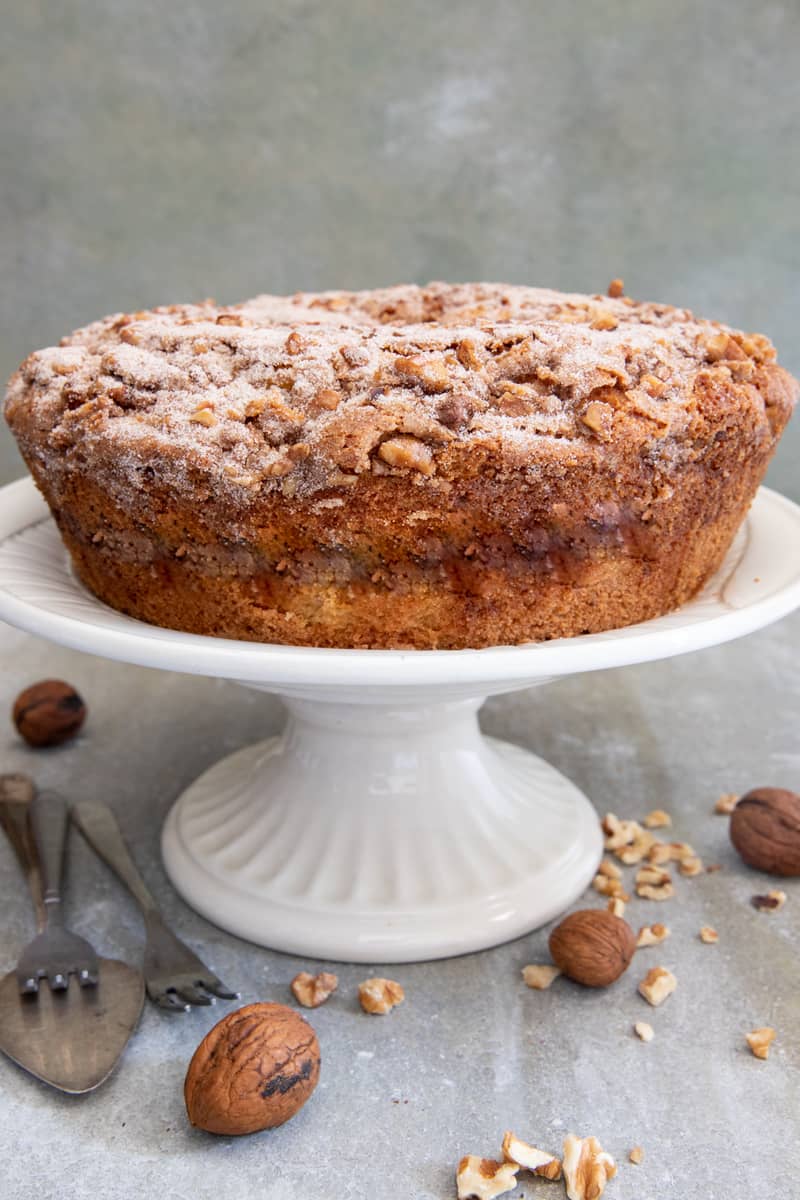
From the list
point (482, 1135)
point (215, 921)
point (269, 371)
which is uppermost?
point (269, 371)

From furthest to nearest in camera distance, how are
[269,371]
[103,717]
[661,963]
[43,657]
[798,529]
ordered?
[43,657]
[103,717]
[798,529]
[661,963]
[269,371]

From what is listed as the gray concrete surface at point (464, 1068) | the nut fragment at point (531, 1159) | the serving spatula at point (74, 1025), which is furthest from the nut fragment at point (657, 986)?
the serving spatula at point (74, 1025)

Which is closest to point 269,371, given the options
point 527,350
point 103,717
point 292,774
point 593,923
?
point 527,350

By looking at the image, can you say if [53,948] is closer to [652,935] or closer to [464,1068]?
[464,1068]

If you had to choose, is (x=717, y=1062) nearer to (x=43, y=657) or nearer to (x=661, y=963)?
(x=661, y=963)

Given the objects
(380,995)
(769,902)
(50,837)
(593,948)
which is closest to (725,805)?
(769,902)

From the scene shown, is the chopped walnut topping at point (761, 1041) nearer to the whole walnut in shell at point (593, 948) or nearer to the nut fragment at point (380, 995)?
the whole walnut in shell at point (593, 948)
